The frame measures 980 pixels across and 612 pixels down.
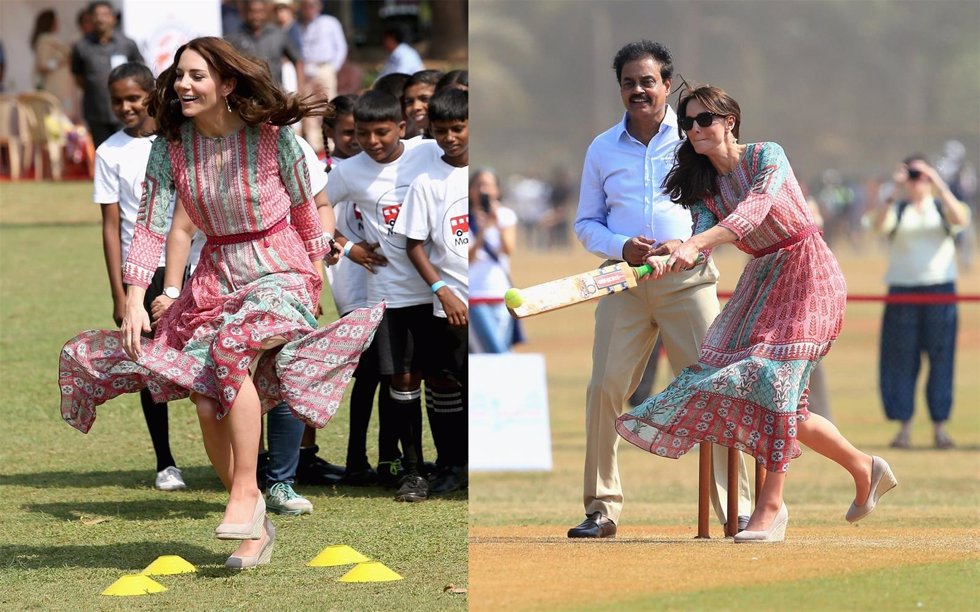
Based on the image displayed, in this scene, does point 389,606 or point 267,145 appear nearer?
point 389,606

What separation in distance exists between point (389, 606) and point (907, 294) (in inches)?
339

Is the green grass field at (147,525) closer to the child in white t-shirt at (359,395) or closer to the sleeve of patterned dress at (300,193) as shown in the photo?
the child in white t-shirt at (359,395)

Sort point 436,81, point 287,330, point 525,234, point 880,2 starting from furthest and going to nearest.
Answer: point 880,2
point 525,234
point 436,81
point 287,330

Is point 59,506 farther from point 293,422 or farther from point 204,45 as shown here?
point 204,45

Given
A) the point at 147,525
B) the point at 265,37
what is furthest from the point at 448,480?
the point at 265,37

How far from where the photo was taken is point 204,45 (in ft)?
18.4

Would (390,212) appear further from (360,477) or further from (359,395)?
(360,477)

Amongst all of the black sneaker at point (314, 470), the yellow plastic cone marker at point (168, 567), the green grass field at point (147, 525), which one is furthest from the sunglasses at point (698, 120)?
the black sneaker at point (314, 470)

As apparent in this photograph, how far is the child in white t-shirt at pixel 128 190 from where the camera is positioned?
23.7ft

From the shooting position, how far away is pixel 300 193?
18.9ft

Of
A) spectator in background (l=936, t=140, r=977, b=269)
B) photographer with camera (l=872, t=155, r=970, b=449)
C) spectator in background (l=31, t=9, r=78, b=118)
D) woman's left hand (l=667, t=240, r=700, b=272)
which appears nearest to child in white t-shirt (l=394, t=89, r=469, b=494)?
woman's left hand (l=667, t=240, r=700, b=272)

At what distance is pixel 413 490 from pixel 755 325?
193 cm

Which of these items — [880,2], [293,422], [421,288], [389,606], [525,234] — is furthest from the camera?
[880,2]

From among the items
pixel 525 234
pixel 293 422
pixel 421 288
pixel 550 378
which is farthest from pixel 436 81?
pixel 525 234
